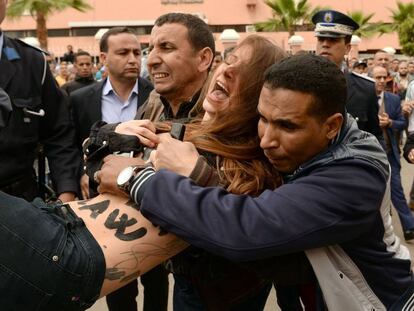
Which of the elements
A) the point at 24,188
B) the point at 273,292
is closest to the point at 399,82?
the point at 273,292

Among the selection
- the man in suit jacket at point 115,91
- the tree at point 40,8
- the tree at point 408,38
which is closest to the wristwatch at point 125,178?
the man in suit jacket at point 115,91

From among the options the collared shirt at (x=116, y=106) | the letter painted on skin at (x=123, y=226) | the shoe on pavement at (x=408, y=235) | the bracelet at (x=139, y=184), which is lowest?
the shoe on pavement at (x=408, y=235)

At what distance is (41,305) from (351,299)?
2.79 feet

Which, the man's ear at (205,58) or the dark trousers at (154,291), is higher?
the man's ear at (205,58)

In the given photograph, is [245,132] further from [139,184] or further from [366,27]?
[366,27]

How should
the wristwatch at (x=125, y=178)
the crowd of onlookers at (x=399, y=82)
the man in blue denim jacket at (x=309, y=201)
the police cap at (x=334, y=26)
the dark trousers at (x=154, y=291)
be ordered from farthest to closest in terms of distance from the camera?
the crowd of onlookers at (x=399, y=82) < the police cap at (x=334, y=26) < the dark trousers at (x=154, y=291) < the wristwatch at (x=125, y=178) < the man in blue denim jacket at (x=309, y=201)

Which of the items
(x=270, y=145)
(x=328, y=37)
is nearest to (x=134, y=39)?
(x=328, y=37)

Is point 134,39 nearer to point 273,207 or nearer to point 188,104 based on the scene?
point 188,104

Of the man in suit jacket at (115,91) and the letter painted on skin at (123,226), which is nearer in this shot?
the letter painted on skin at (123,226)

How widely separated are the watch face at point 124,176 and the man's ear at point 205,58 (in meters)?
1.21

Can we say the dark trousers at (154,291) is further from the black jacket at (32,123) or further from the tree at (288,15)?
the tree at (288,15)

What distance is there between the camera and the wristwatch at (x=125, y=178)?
1.60m

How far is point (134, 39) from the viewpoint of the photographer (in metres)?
4.42

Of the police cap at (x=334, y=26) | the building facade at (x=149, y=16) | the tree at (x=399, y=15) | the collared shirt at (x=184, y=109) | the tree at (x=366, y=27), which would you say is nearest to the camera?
the collared shirt at (x=184, y=109)
